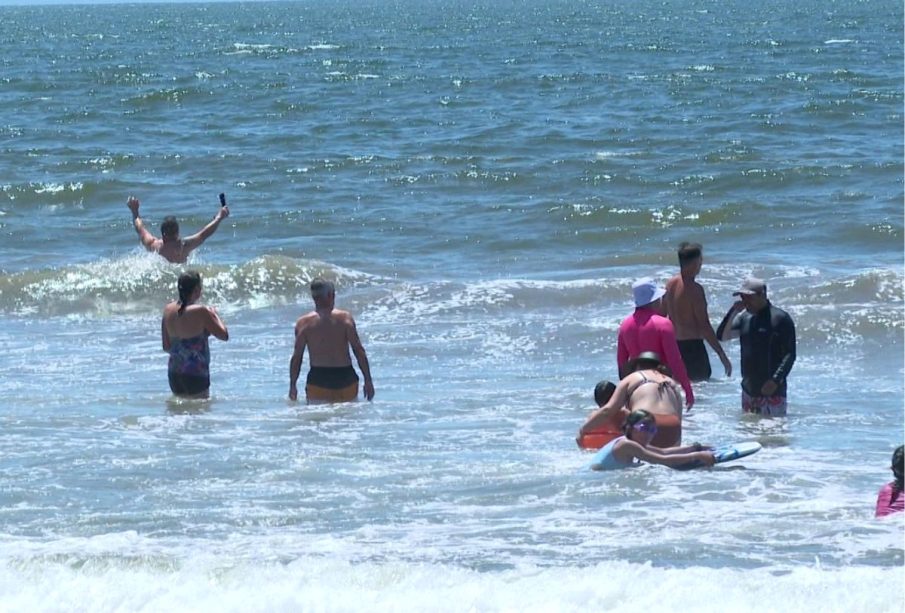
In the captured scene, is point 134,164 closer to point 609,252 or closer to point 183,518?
point 609,252

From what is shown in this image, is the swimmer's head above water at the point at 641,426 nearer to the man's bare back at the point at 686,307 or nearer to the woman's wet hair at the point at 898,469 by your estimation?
the woman's wet hair at the point at 898,469

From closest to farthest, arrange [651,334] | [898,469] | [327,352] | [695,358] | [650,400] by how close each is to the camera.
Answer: [898,469] → [650,400] → [651,334] → [327,352] → [695,358]

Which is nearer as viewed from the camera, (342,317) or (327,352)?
(342,317)

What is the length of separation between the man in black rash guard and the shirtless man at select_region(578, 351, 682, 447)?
81cm

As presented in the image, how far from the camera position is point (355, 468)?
894 centimetres

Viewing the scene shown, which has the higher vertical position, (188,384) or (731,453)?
(188,384)

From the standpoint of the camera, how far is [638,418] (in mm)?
8555

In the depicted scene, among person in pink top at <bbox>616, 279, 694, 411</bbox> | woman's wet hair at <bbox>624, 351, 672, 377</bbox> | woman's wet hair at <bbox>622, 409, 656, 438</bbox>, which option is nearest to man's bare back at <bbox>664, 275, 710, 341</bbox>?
person in pink top at <bbox>616, 279, 694, 411</bbox>

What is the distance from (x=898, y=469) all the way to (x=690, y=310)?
3.39m

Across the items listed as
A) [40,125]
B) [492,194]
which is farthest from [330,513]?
[40,125]

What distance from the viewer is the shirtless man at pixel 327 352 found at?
1048 centimetres

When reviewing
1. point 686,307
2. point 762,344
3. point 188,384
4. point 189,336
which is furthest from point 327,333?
point 762,344

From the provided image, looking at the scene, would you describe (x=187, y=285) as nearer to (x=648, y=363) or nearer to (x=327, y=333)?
(x=327, y=333)

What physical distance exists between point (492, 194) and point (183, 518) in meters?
14.9
